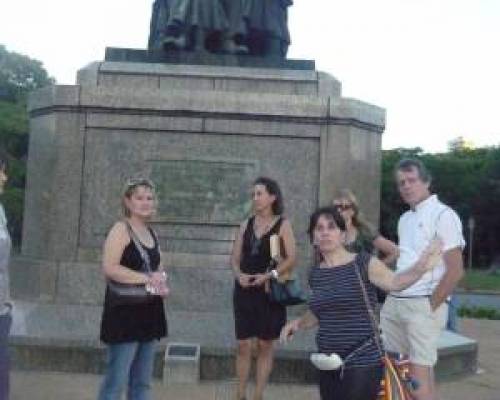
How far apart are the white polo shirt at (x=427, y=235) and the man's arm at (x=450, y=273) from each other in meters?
0.04

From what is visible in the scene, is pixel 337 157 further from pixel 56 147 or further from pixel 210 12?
pixel 56 147

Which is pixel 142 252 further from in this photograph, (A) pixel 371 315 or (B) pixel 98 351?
(B) pixel 98 351

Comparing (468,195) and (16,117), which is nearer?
(16,117)

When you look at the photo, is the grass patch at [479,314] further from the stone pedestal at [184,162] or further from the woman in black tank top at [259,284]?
the woman in black tank top at [259,284]

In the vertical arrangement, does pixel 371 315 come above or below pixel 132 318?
above

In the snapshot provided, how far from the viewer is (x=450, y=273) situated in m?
4.55

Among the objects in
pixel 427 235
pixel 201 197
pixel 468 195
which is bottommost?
pixel 427 235

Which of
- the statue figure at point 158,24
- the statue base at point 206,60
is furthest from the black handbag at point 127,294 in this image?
the statue figure at point 158,24

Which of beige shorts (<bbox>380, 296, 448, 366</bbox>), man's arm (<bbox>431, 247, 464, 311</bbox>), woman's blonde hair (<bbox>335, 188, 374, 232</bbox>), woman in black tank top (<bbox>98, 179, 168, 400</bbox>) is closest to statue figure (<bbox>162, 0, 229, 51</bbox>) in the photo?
woman's blonde hair (<bbox>335, 188, 374, 232</bbox>)

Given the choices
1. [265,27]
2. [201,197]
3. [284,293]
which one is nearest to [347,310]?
[284,293]

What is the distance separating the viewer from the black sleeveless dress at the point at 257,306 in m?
5.81

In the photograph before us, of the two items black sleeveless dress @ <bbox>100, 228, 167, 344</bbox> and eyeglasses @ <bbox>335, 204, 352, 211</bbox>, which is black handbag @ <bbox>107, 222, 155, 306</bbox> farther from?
eyeglasses @ <bbox>335, 204, 352, 211</bbox>

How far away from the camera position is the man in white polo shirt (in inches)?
182

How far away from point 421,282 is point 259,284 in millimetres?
1395
